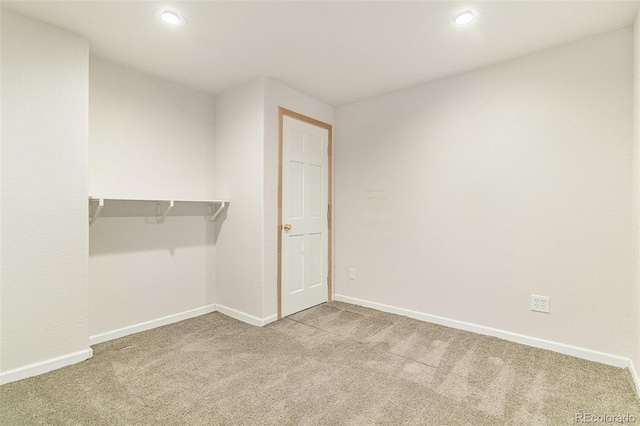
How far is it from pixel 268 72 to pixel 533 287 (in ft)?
9.46

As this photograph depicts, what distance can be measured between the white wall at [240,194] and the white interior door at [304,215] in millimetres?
297

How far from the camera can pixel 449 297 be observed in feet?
9.85

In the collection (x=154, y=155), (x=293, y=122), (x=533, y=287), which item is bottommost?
(x=533, y=287)

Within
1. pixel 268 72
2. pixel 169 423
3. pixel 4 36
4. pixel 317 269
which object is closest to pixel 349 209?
pixel 317 269

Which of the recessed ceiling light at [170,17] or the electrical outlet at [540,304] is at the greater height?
the recessed ceiling light at [170,17]

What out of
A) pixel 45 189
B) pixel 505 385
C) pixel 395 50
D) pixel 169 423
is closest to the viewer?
pixel 169 423

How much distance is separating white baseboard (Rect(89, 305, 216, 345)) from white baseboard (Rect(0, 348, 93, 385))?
11.2 inches

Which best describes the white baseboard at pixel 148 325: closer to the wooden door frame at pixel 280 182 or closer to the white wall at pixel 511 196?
the wooden door frame at pixel 280 182

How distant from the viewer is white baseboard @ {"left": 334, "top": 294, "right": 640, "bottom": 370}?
2.26 metres

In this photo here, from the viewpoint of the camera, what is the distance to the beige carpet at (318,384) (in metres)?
1.71

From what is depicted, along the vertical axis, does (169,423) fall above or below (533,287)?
below

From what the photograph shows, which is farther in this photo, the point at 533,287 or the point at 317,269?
the point at 317,269

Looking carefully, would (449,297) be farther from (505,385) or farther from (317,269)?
(317,269)

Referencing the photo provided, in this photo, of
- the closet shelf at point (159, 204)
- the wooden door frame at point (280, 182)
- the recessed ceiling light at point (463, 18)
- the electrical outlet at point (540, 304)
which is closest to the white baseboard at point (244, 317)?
the wooden door frame at point (280, 182)
